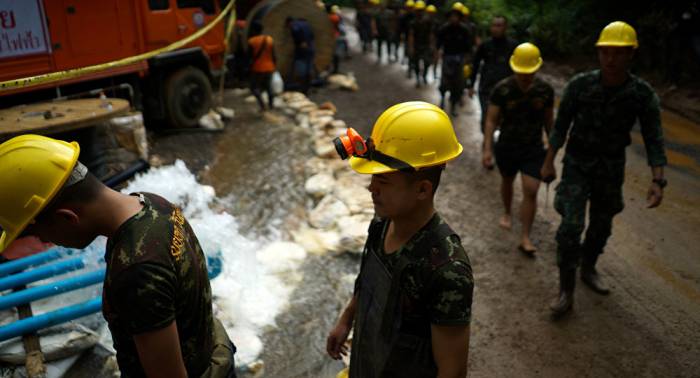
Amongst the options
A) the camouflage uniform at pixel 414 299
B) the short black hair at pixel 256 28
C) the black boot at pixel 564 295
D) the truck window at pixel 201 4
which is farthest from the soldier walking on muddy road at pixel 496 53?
the camouflage uniform at pixel 414 299

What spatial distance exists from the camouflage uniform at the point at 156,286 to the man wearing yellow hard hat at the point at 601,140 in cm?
273

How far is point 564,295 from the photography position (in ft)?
12.3

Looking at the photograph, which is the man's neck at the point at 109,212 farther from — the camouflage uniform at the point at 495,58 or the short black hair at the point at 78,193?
the camouflage uniform at the point at 495,58

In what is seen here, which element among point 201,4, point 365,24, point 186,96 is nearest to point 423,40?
point 201,4

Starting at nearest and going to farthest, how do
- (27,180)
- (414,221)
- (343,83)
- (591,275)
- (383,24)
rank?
(27,180) < (414,221) < (591,275) < (343,83) < (383,24)

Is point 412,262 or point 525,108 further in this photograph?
point 525,108

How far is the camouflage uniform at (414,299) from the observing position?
5.13 ft

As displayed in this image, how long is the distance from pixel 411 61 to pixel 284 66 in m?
2.86

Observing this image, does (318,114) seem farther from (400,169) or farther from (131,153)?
(400,169)

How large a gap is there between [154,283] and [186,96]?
7384mm

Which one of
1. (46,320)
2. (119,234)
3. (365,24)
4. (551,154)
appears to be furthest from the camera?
(365,24)

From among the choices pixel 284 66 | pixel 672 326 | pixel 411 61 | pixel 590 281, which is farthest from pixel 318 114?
pixel 672 326

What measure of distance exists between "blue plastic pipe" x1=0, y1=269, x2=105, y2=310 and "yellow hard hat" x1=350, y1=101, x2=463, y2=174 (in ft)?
7.12

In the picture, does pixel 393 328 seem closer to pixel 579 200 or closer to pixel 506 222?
pixel 579 200
